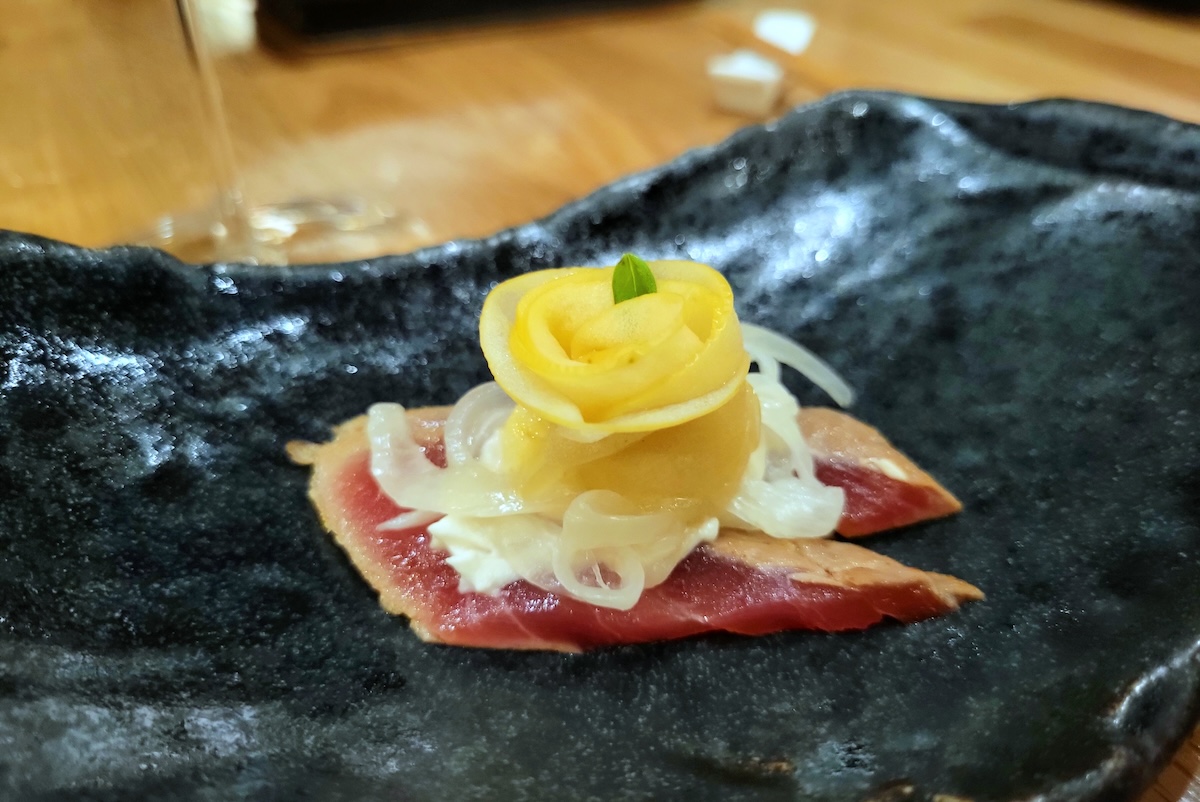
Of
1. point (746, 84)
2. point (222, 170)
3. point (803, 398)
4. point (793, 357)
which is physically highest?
point (222, 170)

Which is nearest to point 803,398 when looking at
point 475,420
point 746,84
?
point 475,420

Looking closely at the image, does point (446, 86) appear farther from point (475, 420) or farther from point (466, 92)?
point (475, 420)

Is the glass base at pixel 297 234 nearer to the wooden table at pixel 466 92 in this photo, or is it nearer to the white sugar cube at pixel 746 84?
the wooden table at pixel 466 92

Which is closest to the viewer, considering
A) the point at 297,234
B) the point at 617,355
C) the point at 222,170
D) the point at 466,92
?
the point at 617,355

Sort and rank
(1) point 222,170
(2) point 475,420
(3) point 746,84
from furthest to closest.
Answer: (3) point 746,84, (1) point 222,170, (2) point 475,420

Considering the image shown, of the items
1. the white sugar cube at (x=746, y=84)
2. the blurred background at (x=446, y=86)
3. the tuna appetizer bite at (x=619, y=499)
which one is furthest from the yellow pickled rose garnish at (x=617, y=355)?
the white sugar cube at (x=746, y=84)

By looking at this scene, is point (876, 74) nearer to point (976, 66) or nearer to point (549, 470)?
point (976, 66)
